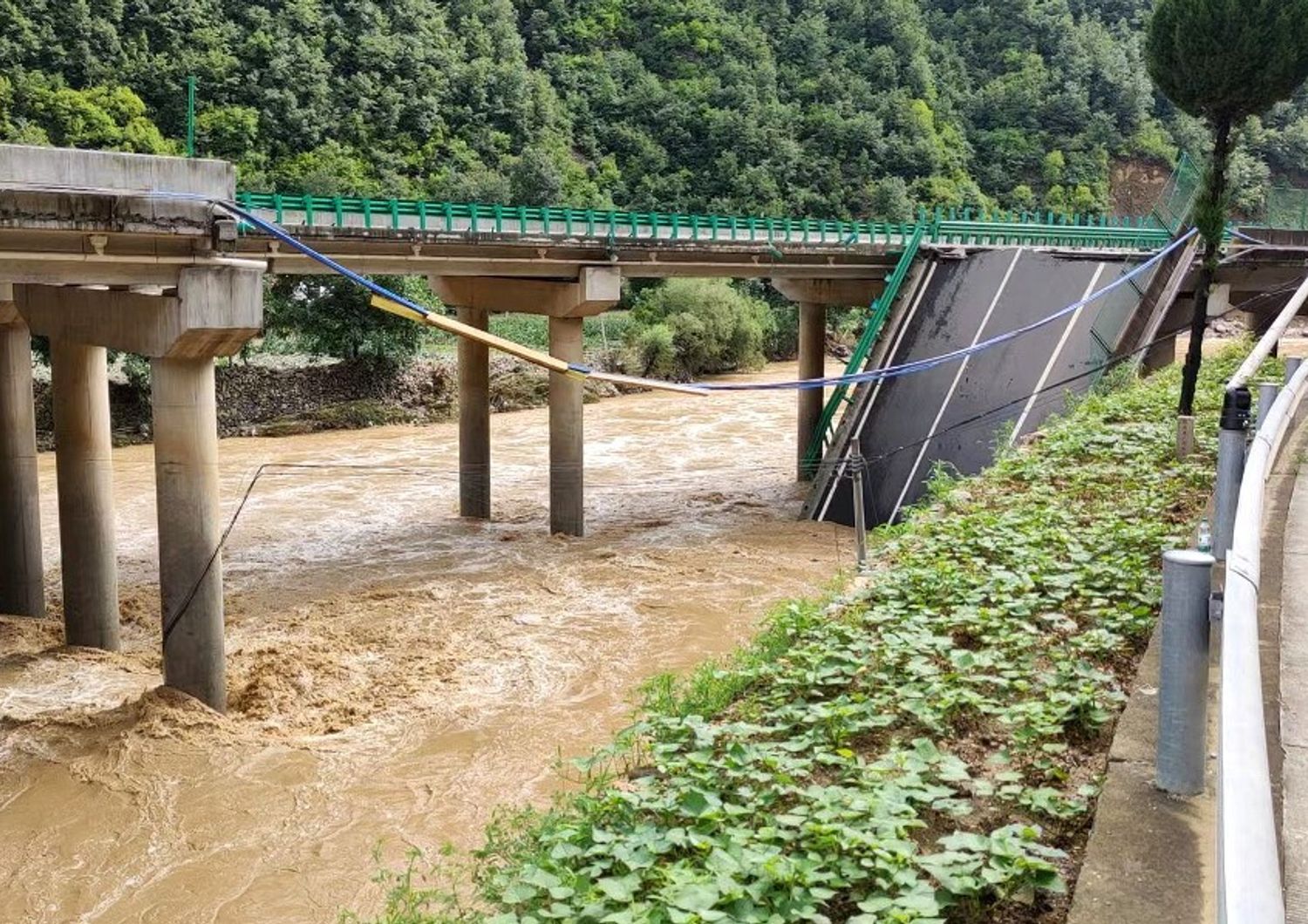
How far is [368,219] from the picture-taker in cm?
2039

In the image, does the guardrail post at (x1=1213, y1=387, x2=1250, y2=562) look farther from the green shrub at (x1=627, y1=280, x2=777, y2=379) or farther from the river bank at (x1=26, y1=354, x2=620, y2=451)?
the green shrub at (x1=627, y1=280, x2=777, y2=379)

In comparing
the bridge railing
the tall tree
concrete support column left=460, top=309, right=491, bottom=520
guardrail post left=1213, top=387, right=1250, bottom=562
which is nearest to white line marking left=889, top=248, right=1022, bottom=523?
the bridge railing

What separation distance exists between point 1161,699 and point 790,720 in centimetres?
241

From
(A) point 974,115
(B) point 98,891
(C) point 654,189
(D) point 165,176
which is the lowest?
(B) point 98,891

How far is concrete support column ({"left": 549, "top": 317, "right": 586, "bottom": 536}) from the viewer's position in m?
23.0

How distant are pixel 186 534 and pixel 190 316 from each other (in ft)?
7.58

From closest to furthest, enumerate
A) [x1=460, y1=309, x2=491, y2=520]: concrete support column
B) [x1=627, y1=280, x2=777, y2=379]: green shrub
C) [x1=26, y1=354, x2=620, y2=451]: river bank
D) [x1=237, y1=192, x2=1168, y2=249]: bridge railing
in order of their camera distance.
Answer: [x1=237, y1=192, x2=1168, y2=249]: bridge railing < [x1=460, y1=309, x2=491, y2=520]: concrete support column < [x1=26, y1=354, x2=620, y2=451]: river bank < [x1=627, y1=280, x2=777, y2=379]: green shrub

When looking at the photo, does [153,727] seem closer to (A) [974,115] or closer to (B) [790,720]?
(B) [790,720]

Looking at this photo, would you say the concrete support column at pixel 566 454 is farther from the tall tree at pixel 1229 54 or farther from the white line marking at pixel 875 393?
the tall tree at pixel 1229 54

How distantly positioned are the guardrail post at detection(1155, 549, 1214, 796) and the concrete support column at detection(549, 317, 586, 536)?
19.3 m

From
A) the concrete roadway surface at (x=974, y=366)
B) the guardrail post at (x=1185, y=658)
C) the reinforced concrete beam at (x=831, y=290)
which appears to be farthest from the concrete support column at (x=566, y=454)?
the guardrail post at (x=1185, y=658)

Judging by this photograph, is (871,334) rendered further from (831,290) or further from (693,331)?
(693,331)

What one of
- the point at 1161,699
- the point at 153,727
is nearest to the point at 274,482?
the point at 153,727

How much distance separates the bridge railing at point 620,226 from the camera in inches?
795
